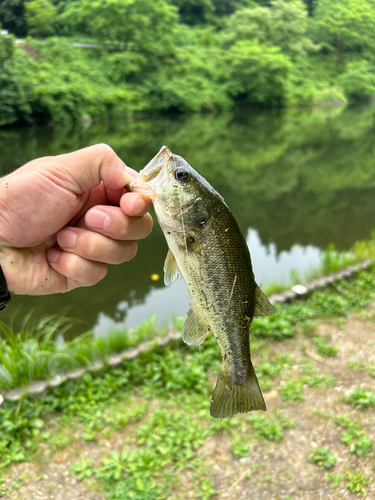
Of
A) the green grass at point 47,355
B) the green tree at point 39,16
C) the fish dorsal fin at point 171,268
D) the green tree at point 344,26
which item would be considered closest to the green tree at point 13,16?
the green tree at point 39,16

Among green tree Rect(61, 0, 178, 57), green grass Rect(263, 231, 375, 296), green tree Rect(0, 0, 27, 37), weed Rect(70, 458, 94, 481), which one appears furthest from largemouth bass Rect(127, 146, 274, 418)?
green tree Rect(0, 0, 27, 37)

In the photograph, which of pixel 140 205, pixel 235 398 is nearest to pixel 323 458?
pixel 235 398

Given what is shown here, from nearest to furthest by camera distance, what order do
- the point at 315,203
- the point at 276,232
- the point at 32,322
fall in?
the point at 32,322, the point at 276,232, the point at 315,203

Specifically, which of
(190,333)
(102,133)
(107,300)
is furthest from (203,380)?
(102,133)

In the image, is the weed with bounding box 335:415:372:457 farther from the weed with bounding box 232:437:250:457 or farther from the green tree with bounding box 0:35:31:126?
the green tree with bounding box 0:35:31:126

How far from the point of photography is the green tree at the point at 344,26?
128ft

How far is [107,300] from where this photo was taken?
6.56 m

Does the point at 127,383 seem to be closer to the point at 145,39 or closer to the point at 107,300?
the point at 107,300

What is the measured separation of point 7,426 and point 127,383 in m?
1.14

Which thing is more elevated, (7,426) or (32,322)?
(7,426)

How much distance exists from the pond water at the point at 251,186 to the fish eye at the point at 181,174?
13.7ft

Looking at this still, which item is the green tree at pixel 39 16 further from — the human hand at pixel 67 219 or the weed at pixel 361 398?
the weed at pixel 361 398

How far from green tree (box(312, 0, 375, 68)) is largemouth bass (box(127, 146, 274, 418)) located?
4651cm

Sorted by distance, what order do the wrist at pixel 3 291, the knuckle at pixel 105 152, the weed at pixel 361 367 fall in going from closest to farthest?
the knuckle at pixel 105 152
the wrist at pixel 3 291
the weed at pixel 361 367
